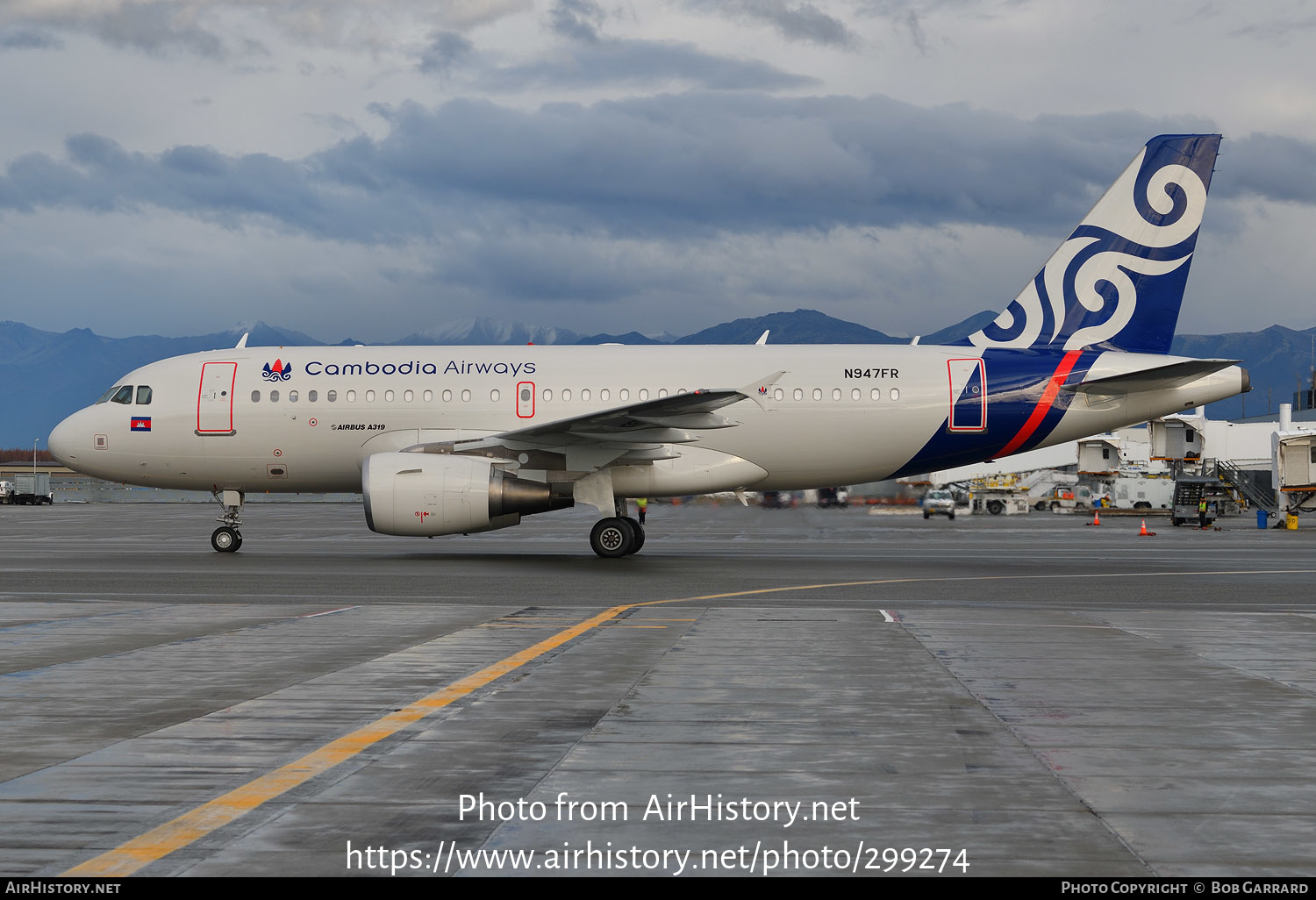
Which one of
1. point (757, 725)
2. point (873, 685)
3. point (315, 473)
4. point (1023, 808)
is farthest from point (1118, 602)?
point (315, 473)

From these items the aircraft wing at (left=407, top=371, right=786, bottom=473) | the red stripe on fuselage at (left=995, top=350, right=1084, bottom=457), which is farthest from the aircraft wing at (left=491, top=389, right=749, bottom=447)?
the red stripe on fuselage at (left=995, top=350, right=1084, bottom=457)

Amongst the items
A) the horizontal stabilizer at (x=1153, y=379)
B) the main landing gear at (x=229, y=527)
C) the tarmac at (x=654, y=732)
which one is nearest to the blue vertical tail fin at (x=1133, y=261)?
the horizontal stabilizer at (x=1153, y=379)

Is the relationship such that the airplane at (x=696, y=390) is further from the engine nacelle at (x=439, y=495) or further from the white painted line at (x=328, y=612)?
the white painted line at (x=328, y=612)

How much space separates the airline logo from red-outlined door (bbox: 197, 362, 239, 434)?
0.68 meters

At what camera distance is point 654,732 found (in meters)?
6.79

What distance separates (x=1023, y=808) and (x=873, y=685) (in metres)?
3.41

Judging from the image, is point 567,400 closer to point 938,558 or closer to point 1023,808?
point 938,558

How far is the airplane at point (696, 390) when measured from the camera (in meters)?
22.5

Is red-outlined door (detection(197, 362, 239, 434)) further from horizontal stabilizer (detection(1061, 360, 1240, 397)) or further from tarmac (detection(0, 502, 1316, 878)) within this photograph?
horizontal stabilizer (detection(1061, 360, 1240, 397))

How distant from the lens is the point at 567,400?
931 inches

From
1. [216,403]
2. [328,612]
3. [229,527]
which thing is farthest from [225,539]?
[328,612]

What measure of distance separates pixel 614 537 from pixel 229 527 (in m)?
8.45

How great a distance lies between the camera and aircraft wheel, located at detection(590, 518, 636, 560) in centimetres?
2266
